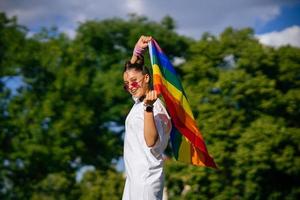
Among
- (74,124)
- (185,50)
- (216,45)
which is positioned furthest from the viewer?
(185,50)

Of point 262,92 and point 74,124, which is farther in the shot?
point 74,124

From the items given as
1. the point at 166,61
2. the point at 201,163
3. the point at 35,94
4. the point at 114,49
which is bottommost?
the point at 201,163

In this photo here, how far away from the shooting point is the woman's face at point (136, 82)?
4.18 metres

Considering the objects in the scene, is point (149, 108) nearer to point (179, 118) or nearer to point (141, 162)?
point (141, 162)

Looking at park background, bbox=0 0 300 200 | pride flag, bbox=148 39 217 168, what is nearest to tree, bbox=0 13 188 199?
park background, bbox=0 0 300 200

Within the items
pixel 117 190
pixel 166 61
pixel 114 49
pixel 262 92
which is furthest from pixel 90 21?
pixel 166 61

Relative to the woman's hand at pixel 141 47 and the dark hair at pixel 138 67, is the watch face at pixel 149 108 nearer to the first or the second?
the dark hair at pixel 138 67

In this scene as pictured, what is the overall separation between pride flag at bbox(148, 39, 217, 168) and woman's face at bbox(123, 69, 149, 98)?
98mm

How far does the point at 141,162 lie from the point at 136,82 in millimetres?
527

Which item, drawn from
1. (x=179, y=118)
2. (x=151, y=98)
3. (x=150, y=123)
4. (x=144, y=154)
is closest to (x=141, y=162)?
(x=144, y=154)

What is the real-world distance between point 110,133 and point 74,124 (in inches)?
103

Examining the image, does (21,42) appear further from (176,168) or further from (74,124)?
(176,168)

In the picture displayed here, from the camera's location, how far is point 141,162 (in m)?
3.97

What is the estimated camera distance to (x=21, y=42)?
115 ft
